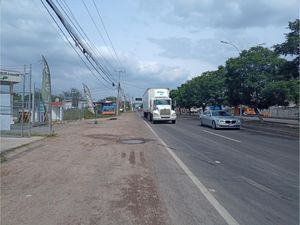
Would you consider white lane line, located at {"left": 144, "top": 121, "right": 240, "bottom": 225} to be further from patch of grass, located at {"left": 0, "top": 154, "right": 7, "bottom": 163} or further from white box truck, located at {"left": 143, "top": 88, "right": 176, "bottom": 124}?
white box truck, located at {"left": 143, "top": 88, "right": 176, "bottom": 124}

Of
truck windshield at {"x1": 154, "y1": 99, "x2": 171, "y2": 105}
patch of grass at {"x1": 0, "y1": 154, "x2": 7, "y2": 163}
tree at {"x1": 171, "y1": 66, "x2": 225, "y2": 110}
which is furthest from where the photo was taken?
tree at {"x1": 171, "y1": 66, "x2": 225, "y2": 110}

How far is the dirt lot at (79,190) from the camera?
20.3 feet

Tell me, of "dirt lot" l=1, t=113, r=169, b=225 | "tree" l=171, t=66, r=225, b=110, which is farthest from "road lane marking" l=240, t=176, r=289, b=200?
"tree" l=171, t=66, r=225, b=110

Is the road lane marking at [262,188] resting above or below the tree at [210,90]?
below

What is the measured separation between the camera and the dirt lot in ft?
A: 20.3

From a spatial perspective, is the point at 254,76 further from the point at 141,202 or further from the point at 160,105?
the point at 141,202

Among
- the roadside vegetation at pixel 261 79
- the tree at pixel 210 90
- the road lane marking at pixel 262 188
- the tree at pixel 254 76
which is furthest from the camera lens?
the tree at pixel 210 90

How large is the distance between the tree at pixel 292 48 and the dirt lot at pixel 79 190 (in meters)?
18.6

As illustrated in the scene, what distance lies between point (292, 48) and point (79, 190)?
938 inches

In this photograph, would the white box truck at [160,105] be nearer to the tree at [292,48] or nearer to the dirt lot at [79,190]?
the tree at [292,48]

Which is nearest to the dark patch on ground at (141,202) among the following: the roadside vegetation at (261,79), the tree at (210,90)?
the roadside vegetation at (261,79)

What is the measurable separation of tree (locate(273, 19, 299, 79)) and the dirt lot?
1858 cm

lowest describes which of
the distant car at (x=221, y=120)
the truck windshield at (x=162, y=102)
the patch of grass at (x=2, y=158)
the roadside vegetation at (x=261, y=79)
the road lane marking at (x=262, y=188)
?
the road lane marking at (x=262, y=188)

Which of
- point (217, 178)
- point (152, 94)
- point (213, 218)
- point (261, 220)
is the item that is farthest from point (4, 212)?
point (152, 94)
